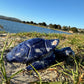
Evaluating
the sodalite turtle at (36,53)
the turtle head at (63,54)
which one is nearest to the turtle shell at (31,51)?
the sodalite turtle at (36,53)

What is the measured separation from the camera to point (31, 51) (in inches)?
35.7

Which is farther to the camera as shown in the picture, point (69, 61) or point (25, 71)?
point (69, 61)

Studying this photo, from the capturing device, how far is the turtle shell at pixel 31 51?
892 mm

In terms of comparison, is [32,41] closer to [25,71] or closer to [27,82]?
[25,71]

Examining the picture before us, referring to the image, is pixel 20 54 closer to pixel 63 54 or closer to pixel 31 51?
pixel 31 51

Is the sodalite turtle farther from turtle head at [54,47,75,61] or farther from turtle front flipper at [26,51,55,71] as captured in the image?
turtle head at [54,47,75,61]

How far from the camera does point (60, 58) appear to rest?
1.08 meters

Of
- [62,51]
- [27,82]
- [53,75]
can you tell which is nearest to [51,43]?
[62,51]

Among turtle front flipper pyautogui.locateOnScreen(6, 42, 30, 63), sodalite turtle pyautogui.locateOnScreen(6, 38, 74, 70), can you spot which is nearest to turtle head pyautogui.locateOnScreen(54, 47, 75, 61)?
sodalite turtle pyautogui.locateOnScreen(6, 38, 74, 70)

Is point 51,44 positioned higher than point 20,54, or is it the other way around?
point 51,44

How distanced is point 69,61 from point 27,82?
2.00 ft

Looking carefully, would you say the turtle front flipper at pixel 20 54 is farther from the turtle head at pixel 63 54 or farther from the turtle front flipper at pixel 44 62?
the turtle head at pixel 63 54

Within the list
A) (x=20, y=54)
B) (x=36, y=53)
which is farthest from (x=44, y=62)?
(x=20, y=54)

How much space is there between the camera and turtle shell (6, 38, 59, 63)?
35.1 inches
